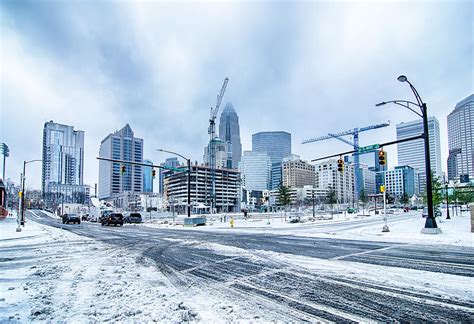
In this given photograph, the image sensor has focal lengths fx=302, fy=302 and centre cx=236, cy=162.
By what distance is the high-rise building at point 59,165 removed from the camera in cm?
15950

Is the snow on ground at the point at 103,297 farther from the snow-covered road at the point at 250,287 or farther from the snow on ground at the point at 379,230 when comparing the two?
the snow on ground at the point at 379,230

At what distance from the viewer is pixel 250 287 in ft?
22.1

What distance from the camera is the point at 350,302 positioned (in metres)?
5.63

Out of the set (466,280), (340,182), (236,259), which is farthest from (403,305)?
(340,182)

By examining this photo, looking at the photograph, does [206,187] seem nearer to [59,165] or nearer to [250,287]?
[59,165]

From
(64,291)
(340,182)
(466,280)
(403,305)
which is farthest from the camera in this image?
(340,182)

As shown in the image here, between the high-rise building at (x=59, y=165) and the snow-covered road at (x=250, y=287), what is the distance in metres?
159

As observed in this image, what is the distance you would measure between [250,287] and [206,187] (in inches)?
6729

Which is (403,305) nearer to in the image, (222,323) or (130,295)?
(222,323)

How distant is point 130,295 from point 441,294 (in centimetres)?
627

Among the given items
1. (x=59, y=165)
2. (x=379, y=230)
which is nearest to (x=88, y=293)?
(x=379, y=230)

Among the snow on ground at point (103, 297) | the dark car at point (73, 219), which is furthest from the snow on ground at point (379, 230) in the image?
the dark car at point (73, 219)

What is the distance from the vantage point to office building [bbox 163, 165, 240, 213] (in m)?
175

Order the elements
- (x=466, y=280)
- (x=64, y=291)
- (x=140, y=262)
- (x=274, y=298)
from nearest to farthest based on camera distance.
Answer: (x=274, y=298) < (x=64, y=291) < (x=466, y=280) < (x=140, y=262)
